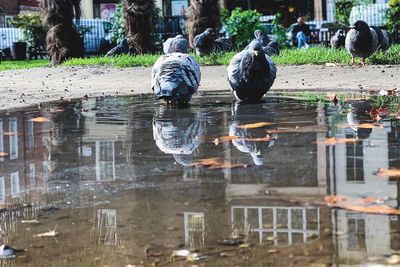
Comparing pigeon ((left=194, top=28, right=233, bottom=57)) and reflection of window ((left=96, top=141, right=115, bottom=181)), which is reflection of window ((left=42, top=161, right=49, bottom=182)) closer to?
reflection of window ((left=96, top=141, right=115, bottom=181))

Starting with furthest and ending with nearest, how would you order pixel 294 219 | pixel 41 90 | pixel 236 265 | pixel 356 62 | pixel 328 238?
pixel 356 62 < pixel 41 90 < pixel 294 219 < pixel 328 238 < pixel 236 265

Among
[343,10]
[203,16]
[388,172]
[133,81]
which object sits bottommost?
[388,172]

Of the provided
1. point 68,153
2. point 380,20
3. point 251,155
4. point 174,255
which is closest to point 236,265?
point 174,255

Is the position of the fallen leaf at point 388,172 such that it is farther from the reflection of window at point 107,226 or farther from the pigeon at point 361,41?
the pigeon at point 361,41

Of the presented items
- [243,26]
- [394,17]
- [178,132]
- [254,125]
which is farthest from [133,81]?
[394,17]

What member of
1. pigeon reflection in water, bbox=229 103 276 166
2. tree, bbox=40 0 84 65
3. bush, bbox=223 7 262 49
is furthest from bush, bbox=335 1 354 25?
pigeon reflection in water, bbox=229 103 276 166

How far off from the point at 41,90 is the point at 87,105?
11.7ft

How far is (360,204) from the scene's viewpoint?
4562 millimetres

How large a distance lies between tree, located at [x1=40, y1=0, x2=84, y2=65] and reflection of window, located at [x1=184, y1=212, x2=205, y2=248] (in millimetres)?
20974

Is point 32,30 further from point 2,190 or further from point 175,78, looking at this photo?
point 2,190

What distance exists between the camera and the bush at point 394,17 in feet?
86.6

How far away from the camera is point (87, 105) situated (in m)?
11.3

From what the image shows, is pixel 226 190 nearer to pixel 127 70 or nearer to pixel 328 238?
pixel 328 238

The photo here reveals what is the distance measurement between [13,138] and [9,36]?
104 ft
